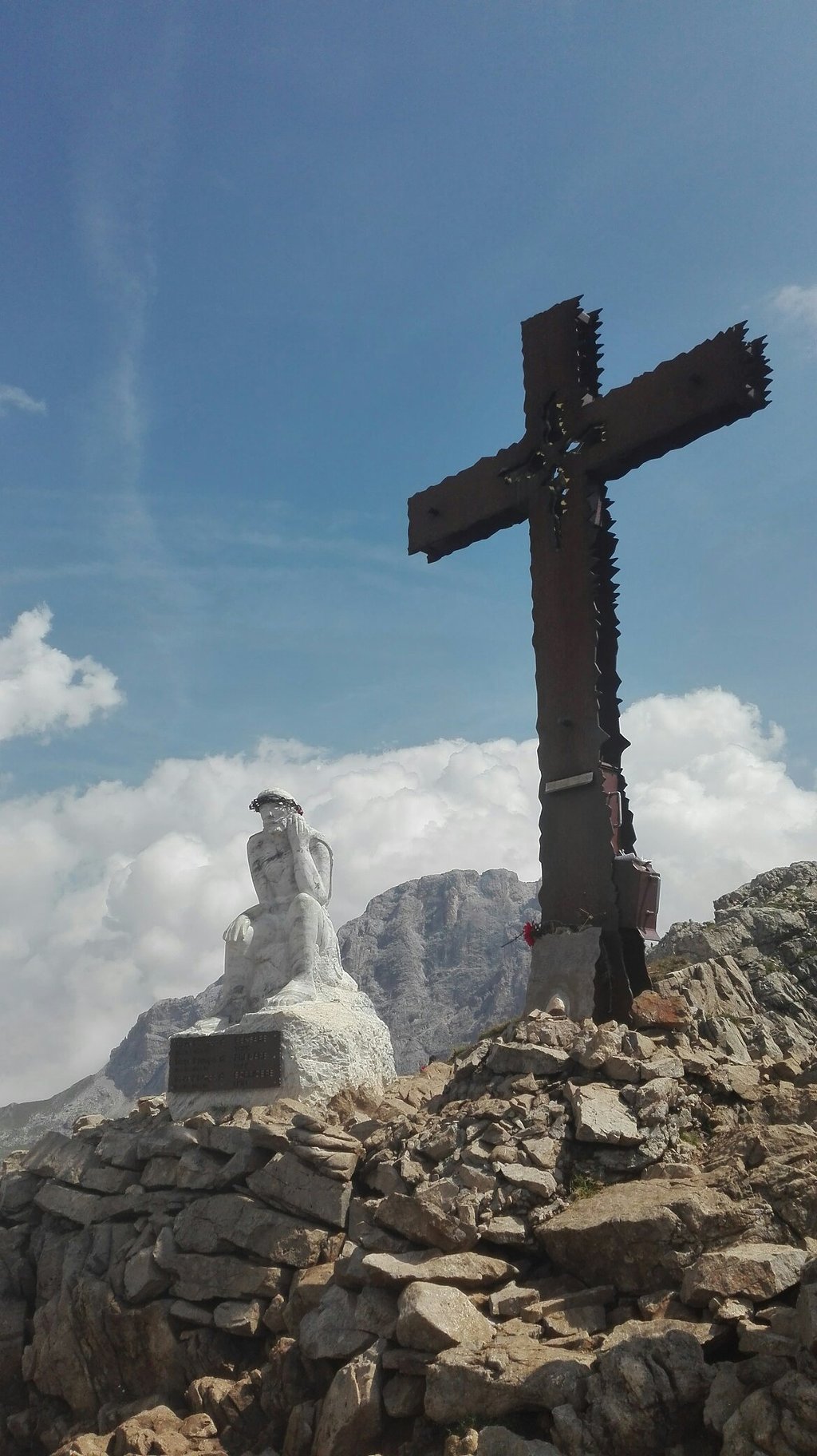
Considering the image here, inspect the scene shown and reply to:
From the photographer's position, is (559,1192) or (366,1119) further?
(366,1119)

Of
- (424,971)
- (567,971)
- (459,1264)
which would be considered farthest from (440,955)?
(459,1264)

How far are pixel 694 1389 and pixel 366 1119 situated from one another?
411 centimetres

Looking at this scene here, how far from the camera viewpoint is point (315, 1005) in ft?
34.9

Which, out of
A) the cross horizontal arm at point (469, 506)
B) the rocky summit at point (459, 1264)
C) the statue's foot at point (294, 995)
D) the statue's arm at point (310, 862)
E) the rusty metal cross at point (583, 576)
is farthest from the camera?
the statue's arm at point (310, 862)

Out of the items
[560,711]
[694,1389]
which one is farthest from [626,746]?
[694,1389]

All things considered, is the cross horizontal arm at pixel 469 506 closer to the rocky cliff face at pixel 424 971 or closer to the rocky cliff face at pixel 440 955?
the rocky cliff face at pixel 424 971

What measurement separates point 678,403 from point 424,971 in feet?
200

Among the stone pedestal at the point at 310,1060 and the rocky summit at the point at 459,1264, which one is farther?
the stone pedestal at the point at 310,1060

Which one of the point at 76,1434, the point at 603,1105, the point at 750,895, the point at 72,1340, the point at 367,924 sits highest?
the point at 367,924

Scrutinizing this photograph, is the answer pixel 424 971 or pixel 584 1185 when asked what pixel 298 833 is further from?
pixel 424 971

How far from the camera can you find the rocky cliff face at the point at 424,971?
184ft

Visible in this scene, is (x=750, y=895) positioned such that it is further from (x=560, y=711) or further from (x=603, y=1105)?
(x=603, y=1105)

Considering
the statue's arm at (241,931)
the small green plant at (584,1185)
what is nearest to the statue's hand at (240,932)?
the statue's arm at (241,931)

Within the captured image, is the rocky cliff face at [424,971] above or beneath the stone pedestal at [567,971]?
above
